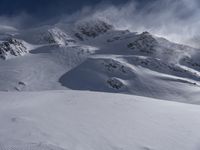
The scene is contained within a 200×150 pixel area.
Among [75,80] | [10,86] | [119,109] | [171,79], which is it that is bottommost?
[119,109]

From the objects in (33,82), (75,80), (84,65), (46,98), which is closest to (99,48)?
(84,65)

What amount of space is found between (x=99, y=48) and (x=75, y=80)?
58727 millimetres

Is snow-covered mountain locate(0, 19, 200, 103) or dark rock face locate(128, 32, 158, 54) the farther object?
dark rock face locate(128, 32, 158, 54)

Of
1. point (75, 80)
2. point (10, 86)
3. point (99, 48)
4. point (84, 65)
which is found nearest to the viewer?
point (10, 86)

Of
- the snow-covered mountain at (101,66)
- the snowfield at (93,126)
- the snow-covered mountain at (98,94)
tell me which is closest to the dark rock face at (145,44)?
the snow-covered mountain at (101,66)

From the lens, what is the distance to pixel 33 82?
116 metres

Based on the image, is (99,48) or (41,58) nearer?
(41,58)

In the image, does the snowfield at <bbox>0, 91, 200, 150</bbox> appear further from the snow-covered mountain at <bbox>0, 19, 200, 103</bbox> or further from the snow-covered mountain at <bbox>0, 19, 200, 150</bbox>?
the snow-covered mountain at <bbox>0, 19, 200, 103</bbox>

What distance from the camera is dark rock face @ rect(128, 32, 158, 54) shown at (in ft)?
598

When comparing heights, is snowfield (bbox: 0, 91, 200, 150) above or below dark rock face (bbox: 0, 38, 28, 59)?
below

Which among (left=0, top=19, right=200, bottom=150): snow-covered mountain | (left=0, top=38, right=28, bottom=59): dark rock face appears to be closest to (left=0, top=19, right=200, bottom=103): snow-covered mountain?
(left=0, top=38, right=28, bottom=59): dark rock face

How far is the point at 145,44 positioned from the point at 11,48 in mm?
66872

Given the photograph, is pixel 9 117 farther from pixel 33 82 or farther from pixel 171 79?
pixel 171 79

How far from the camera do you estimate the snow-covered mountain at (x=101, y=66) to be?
11875 centimetres
